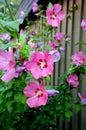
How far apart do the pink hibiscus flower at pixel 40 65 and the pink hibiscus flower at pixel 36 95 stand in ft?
0.25

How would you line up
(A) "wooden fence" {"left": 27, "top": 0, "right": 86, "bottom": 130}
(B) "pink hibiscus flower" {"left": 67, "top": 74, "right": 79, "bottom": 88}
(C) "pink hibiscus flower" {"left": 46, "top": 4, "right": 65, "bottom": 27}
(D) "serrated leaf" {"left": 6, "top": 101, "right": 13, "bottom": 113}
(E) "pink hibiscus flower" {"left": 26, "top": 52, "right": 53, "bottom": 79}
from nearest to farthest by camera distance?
(E) "pink hibiscus flower" {"left": 26, "top": 52, "right": 53, "bottom": 79}, (D) "serrated leaf" {"left": 6, "top": 101, "right": 13, "bottom": 113}, (C) "pink hibiscus flower" {"left": 46, "top": 4, "right": 65, "bottom": 27}, (B) "pink hibiscus flower" {"left": 67, "top": 74, "right": 79, "bottom": 88}, (A) "wooden fence" {"left": 27, "top": 0, "right": 86, "bottom": 130}

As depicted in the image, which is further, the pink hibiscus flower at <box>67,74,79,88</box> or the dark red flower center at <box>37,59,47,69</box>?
the pink hibiscus flower at <box>67,74,79,88</box>

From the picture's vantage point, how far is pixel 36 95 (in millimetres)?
1434

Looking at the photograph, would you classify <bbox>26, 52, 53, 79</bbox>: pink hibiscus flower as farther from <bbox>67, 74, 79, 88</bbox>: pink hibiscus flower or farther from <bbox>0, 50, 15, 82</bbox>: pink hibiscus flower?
<bbox>67, 74, 79, 88</bbox>: pink hibiscus flower

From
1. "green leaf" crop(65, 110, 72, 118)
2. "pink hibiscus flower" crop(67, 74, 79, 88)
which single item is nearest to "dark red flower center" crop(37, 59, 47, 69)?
"pink hibiscus flower" crop(67, 74, 79, 88)

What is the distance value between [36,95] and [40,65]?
136mm

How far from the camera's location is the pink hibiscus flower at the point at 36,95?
1.41 m

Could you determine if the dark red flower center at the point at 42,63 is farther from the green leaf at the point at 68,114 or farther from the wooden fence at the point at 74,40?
the wooden fence at the point at 74,40

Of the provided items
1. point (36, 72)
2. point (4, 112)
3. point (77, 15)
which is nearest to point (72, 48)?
point (77, 15)

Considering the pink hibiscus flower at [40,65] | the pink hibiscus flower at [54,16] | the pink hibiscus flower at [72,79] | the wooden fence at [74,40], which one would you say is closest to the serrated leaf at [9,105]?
the pink hibiscus flower at [40,65]

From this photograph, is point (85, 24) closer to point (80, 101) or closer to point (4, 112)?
point (80, 101)

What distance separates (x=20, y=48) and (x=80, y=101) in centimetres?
119

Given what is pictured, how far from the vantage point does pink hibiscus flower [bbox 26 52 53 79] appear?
1.36 m

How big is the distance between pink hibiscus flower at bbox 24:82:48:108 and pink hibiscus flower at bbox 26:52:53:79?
75 mm
